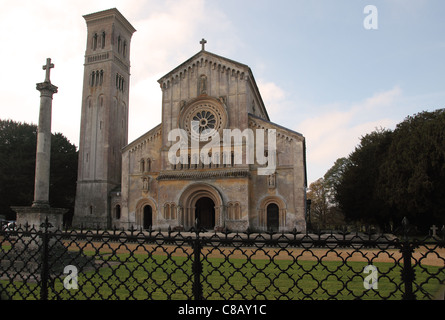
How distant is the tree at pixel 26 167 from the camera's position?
1614 inches

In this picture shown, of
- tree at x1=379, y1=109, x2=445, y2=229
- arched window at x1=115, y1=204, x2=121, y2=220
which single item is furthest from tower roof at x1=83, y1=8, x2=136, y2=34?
tree at x1=379, y1=109, x2=445, y2=229

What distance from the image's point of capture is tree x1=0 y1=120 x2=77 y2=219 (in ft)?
135

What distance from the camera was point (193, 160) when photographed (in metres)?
33.9

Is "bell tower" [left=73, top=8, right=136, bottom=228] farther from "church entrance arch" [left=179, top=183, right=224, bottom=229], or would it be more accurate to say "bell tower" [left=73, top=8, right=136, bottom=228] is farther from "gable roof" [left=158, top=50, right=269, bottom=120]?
"church entrance arch" [left=179, top=183, right=224, bottom=229]

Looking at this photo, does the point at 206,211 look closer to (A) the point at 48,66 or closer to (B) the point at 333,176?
(A) the point at 48,66

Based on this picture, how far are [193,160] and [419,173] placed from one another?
19.9 metres

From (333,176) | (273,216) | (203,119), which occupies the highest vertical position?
(203,119)

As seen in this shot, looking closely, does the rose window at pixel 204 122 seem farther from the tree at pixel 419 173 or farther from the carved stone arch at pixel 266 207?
the tree at pixel 419 173

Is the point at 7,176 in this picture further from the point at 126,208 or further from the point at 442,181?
the point at 442,181

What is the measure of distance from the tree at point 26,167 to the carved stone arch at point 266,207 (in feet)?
90.5

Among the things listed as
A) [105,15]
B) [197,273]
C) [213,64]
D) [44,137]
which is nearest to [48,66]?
[44,137]

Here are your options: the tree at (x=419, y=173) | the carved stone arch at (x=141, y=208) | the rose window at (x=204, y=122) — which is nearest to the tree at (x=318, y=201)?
the tree at (x=419, y=173)
